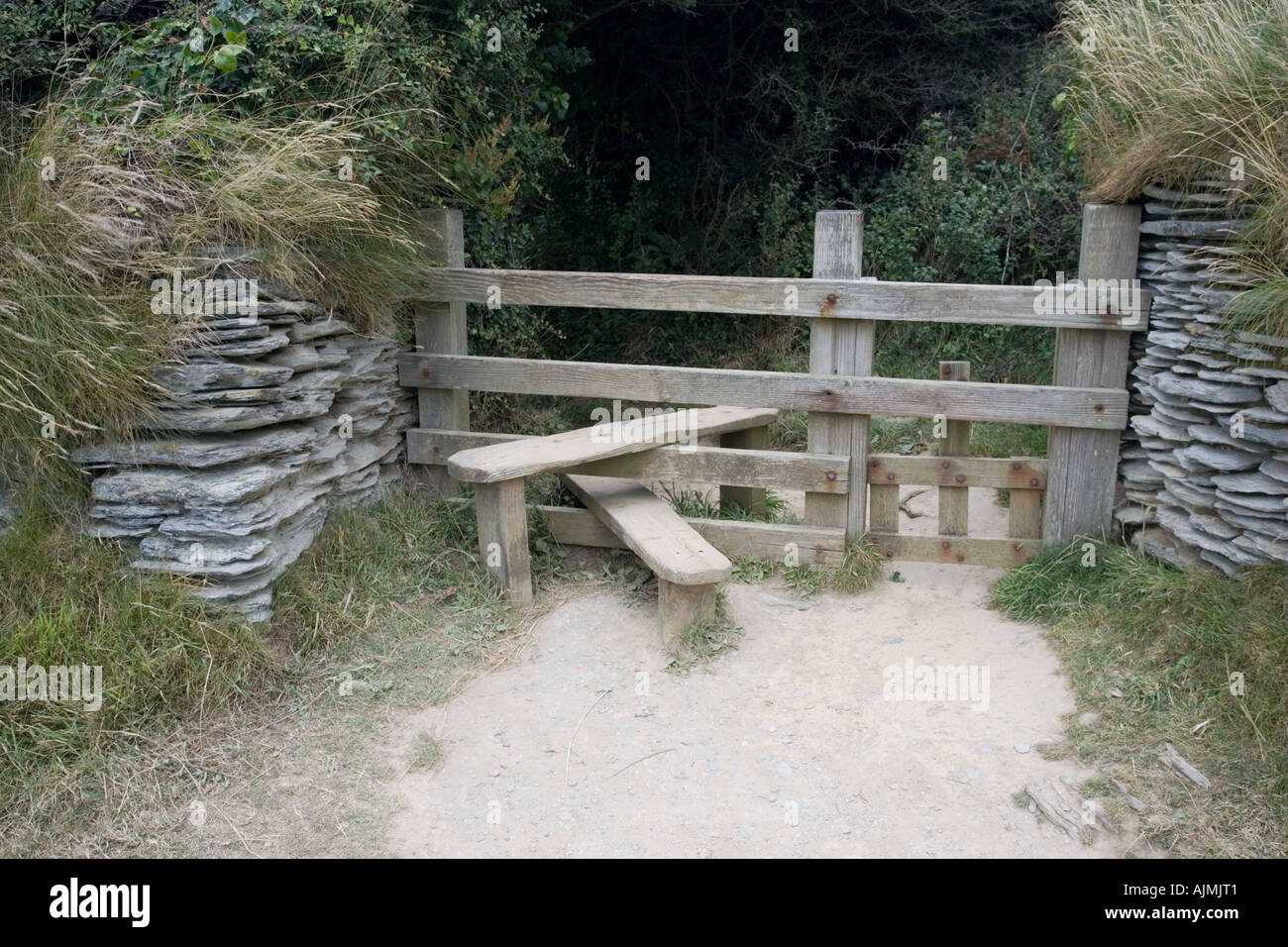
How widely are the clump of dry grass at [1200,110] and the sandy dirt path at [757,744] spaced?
1.91 m

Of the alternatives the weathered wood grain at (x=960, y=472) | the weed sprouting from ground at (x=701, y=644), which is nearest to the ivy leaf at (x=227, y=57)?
the weed sprouting from ground at (x=701, y=644)

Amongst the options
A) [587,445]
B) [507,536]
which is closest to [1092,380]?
[587,445]

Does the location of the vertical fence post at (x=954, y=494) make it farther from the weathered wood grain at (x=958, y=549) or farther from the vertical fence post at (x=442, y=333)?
the vertical fence post at (x=442, y=333)

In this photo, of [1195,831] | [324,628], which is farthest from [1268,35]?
[324,628]

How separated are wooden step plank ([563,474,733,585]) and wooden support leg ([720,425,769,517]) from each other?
0.69 m

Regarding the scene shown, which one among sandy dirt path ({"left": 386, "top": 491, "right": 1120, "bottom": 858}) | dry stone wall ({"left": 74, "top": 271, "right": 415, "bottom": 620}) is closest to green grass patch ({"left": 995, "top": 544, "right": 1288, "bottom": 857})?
sandy dirt path ({"left": 386, "top": 491, "right": 1120, "bottom": 858})

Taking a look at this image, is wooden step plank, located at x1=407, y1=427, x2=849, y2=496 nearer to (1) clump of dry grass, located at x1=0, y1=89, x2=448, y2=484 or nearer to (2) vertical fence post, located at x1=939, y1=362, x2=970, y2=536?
(2) vertical fence post, located at x1=939, y1=362, x2=970, y2=536

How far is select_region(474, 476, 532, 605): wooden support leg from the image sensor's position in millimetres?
5617

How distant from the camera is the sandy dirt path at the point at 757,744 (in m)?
4.02

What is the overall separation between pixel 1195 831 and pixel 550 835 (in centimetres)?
216

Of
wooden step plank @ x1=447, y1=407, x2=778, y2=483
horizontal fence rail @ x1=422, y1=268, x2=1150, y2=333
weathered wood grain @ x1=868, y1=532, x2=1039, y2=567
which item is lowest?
weathered wood grain @ x1=868, y1=532, x2=1039, y2=567

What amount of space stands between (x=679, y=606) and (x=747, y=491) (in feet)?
5.09

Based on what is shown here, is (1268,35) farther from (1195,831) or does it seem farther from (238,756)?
(238,756)

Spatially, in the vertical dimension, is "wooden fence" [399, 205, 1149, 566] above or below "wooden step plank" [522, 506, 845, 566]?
above
